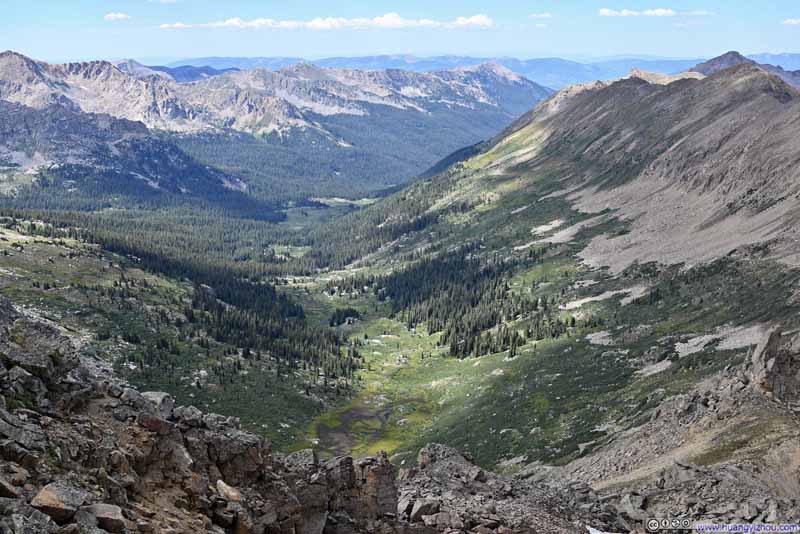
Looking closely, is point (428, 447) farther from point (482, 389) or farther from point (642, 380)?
point (482, 389)

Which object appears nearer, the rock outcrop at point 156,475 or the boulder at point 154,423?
the rock outcrop at point 156,475

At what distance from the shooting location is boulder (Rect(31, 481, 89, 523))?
2334 centimetres

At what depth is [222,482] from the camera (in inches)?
1371

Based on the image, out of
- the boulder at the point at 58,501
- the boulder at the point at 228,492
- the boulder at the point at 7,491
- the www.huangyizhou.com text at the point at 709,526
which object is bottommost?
the www.huangyizhou.com text at the point at 709,526

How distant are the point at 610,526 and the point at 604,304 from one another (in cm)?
15128

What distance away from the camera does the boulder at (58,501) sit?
76.6ft

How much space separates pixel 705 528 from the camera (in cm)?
4388

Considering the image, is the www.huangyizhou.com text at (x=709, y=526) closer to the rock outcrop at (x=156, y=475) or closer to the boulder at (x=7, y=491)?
the rock outcrop at (x=156, y=475)

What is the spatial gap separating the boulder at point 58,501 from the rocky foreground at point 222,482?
0.13 ft

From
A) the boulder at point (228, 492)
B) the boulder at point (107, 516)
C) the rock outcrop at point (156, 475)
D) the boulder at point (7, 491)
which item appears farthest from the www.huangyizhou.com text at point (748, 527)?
the boulder at point (7, 491)

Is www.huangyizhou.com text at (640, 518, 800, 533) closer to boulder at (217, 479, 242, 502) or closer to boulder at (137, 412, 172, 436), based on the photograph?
boulder at (217, 479, 242, 502)

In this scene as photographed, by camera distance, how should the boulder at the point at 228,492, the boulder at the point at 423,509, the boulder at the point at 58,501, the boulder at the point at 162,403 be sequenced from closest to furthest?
the boulder at the point at 58,501 → the boulder at the point at 228,492 → the boulder at the point at 162,403 → the boulder at the point at 423,509

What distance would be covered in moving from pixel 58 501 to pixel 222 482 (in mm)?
11762

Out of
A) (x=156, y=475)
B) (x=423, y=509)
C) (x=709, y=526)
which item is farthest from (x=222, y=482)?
(x=709, y=526)
